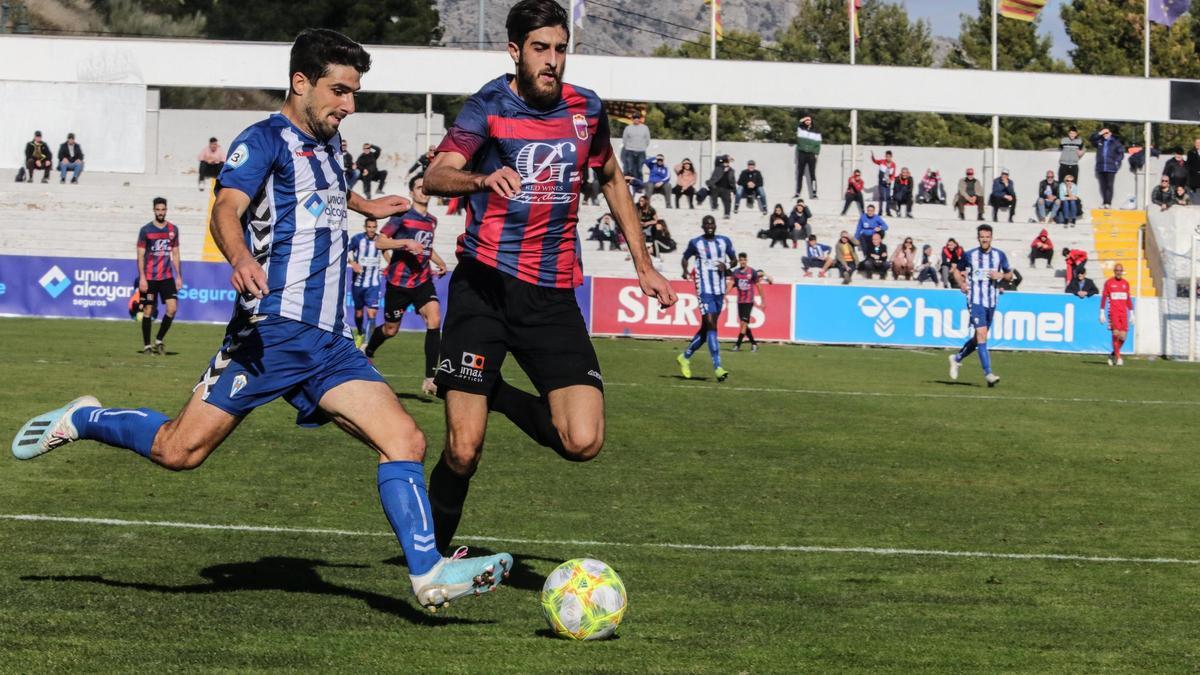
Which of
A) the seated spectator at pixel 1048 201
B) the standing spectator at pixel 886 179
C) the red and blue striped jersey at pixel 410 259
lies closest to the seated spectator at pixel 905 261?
the standing spectator at pixel 886 179

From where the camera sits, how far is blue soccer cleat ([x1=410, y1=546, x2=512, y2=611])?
609cm

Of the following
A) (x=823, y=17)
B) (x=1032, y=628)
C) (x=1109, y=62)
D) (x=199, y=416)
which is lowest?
(x=1032, y=628)

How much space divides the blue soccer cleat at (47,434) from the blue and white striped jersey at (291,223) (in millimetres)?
1124

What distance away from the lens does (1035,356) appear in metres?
33.8

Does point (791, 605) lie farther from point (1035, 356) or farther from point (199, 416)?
Result: point (1035, 356)

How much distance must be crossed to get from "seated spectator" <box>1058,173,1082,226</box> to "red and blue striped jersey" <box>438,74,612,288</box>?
42.1 meters

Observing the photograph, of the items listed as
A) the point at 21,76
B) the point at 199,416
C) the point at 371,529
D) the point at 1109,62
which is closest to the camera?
the point at 199,416

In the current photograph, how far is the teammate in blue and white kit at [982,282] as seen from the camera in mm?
23578

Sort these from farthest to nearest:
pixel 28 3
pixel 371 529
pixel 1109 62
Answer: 1. pixel 28 3
2. pixel 1109 62
3. pixel 371 529

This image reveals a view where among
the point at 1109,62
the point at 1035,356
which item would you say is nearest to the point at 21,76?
the point at 1035,356

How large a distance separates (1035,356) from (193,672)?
99.3 feet

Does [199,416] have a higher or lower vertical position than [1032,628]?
higher

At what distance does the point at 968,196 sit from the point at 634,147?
1048 cm

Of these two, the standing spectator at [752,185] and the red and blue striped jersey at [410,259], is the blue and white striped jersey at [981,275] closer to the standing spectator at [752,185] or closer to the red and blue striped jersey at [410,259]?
the red and blue striped jersey at [410,259]
